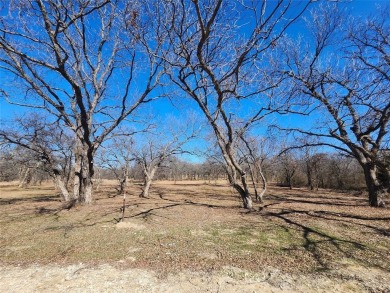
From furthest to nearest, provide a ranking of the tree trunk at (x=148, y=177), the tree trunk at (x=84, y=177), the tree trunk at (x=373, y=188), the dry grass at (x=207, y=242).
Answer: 1. the tree trunk at (x=148, y=177)
2. the tree trunk at (x=84, y=177)
3. the tree trunk at (x=373, y=188)
4. the dry grass at (x=207, y=242)

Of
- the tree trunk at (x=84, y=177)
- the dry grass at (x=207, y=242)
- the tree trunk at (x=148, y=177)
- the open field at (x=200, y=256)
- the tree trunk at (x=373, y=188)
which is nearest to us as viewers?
the open field at (x=200, y=256)

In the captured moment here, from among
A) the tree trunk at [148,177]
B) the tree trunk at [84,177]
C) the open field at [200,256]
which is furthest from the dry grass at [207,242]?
the tree trunk at [148,177]

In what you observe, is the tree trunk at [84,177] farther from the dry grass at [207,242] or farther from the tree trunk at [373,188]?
the tree trunk at [373,188]

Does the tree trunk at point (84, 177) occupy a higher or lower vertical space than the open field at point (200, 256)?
higher

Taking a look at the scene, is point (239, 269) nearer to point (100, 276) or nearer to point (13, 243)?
point (100, 276)

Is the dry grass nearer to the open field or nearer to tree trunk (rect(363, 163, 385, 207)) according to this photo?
the open field

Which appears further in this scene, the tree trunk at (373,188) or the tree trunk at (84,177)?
the tree trunk at (84,177)

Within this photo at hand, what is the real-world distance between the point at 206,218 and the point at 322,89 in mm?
8144

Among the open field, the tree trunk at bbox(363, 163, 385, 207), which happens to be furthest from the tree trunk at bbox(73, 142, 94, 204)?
the tree trunk at bbox(363, 163, 385, 207)

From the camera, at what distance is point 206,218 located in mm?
8641

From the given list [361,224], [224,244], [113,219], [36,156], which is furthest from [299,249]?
[36,156]

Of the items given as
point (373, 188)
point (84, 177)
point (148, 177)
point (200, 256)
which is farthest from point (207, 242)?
point (148, 177)

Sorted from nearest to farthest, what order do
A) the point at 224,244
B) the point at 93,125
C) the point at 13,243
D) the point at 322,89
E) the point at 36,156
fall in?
the point at 224,244
the point at 13,243
the point at 322,89
the point at 93,125
the point at 36,156

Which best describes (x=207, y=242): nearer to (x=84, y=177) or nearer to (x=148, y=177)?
(x=84, y=177)
